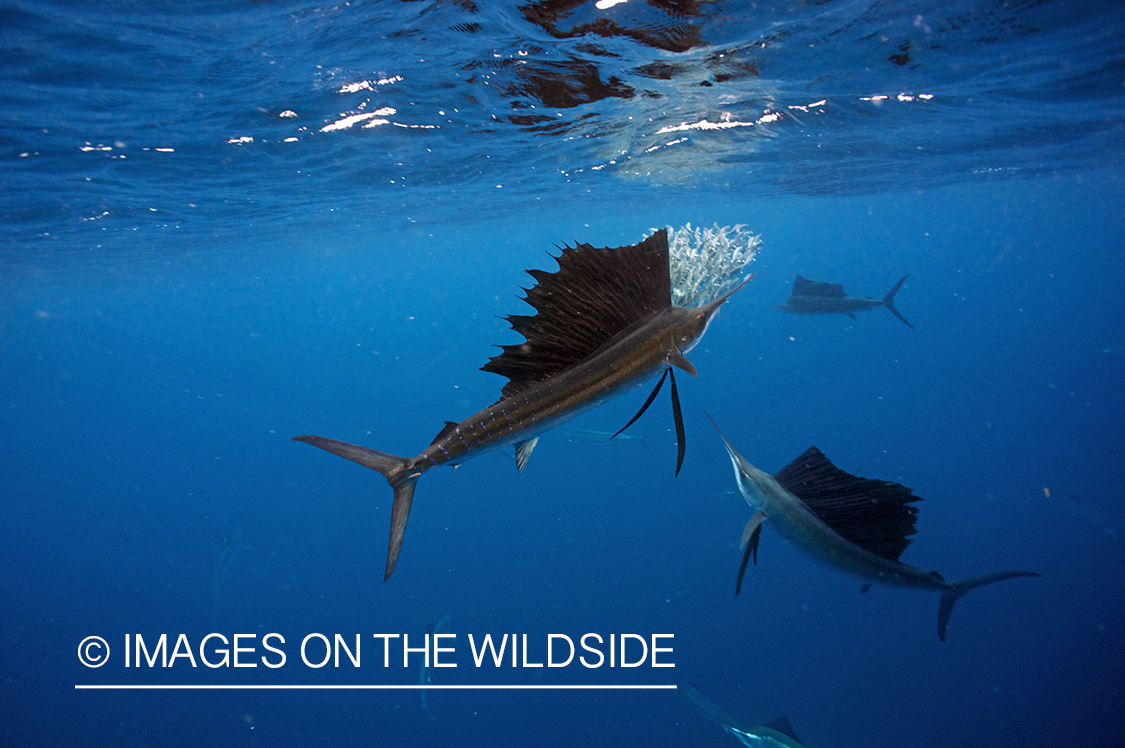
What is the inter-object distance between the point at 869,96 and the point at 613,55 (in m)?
7.05

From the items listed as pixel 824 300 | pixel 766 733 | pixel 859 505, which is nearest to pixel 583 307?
pixel 859 505

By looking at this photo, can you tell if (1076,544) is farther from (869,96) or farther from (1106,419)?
(1106,419)

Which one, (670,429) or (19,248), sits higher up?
(19,248)

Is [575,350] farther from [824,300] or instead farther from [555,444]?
[555,444]

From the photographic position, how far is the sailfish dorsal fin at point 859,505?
326 centimetres

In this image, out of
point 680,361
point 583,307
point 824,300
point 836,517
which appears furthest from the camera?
point 824,300

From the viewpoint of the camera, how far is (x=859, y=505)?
3338 mm

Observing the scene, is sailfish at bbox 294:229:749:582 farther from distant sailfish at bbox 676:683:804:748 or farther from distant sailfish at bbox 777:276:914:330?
distant sailfish at bbox 777:276:914:330

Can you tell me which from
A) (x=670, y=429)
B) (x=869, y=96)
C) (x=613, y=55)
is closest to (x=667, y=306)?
(x=613, y=55)

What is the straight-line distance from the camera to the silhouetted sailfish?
10.8ft

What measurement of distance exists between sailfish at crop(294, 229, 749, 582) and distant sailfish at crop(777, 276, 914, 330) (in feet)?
35.7

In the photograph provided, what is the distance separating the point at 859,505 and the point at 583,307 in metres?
2.71

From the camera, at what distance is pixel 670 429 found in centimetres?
2417

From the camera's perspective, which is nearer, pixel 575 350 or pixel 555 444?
pixel 575 350
